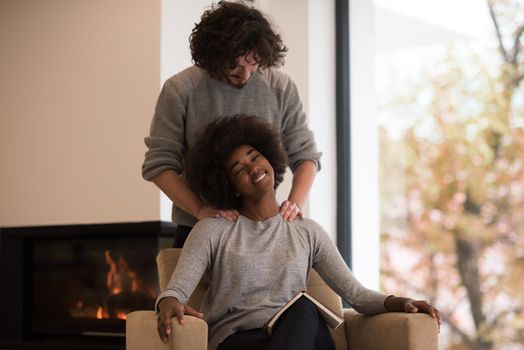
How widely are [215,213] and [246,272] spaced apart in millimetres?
196

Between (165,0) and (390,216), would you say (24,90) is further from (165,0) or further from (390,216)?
(390,216)

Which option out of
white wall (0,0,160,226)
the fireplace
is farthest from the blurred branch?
the fireplace

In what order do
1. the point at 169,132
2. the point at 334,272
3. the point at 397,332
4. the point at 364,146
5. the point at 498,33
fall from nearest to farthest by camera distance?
the point at 397,332 → the point at 334,272 → the point at 169,132 → the point at 364,146 → the point at 498,33

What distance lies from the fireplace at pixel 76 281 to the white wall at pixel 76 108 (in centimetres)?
8

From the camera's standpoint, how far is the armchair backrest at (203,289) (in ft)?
9.12

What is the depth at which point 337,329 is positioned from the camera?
2.80 meters

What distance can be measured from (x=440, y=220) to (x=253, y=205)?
3536mm

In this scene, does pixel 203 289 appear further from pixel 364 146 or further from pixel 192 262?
pixel 364 146

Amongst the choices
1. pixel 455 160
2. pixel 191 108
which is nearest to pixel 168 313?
pixel 191 108

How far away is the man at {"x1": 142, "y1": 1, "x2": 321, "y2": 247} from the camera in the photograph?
105 inches

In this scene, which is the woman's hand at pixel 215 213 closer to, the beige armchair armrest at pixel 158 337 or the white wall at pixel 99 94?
the beige armchair armrest at pixel 158 337

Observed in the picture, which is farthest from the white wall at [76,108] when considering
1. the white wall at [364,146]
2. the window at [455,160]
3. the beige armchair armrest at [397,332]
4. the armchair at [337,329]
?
the beige armchair armrest at [397,332]

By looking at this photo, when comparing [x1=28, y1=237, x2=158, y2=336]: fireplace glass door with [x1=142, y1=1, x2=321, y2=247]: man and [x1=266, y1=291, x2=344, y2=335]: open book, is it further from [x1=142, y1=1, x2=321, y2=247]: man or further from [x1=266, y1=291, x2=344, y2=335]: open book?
[x1=266, y1=291, x2=344, y2=335]: open book

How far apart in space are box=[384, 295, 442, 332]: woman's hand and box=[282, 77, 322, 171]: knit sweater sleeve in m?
0.57
